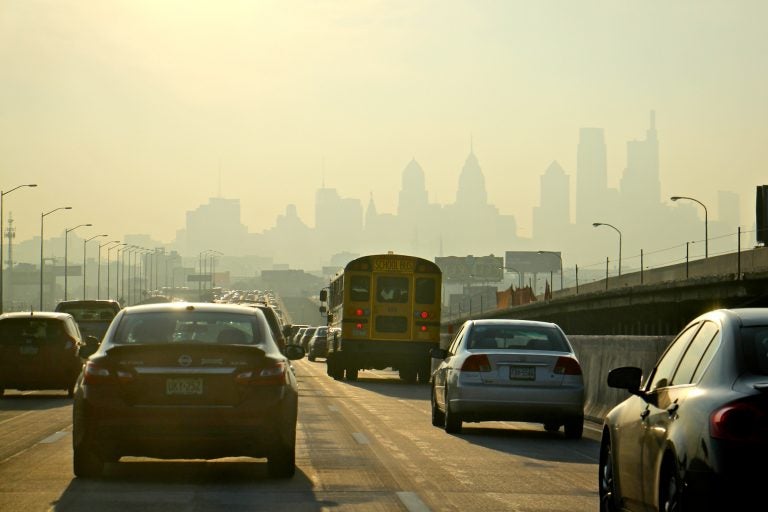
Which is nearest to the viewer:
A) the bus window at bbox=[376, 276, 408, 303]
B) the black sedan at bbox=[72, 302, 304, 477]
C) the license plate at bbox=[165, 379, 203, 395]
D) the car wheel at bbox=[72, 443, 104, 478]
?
the black sedan at bbox=[72, 302, 304, 477]

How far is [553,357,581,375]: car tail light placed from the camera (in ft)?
63.5

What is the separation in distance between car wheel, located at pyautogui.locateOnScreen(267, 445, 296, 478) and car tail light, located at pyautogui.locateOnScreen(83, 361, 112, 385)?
159 cm

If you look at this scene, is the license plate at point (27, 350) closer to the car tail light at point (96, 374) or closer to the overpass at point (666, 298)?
the car tail light at point (96, 374)

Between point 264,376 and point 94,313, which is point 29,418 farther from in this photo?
point 94,313

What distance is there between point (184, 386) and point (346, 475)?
2.05 m

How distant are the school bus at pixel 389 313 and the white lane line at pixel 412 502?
1132 inches

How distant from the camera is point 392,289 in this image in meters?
41.7

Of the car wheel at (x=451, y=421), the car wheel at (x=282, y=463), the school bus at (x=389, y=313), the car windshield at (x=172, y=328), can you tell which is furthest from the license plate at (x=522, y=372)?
the school bus at (x=389, y=313)

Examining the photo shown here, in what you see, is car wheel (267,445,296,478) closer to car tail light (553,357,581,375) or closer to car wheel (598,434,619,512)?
car wheel (598,434,619,512)

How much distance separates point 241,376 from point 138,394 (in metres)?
0.88

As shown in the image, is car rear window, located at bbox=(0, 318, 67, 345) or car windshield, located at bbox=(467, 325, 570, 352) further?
car rear window, located at bbox=(0, 318, 67, 345)

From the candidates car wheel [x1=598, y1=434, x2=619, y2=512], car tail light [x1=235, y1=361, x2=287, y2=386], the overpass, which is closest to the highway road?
car tail light [x1=235, y1=361, x2=287, y2=386]

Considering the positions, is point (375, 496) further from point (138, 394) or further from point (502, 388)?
point (502, 388)

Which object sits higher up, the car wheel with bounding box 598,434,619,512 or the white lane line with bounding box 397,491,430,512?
the car wheel with bounding box 598,434,619,512
